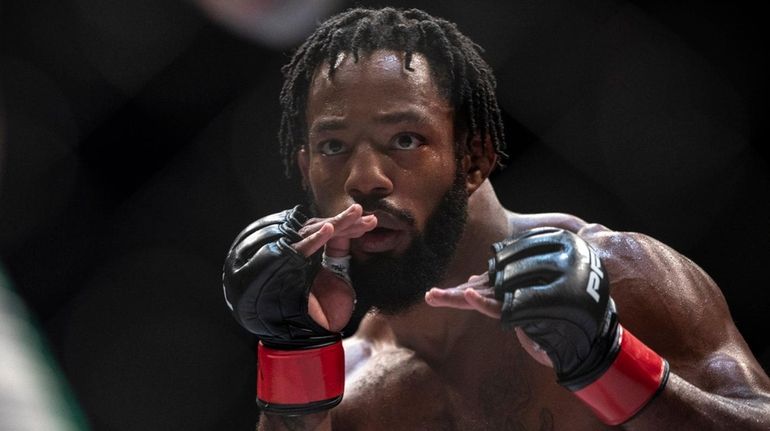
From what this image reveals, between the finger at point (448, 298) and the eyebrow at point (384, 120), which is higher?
the eyebrow at point (384, 120)

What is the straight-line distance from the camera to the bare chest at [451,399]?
5.39 feet

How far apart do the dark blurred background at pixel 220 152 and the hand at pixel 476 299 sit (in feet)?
3.48

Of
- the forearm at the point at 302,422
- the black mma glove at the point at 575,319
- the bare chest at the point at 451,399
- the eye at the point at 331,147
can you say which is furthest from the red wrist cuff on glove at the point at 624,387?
the eye at the point at 331,147

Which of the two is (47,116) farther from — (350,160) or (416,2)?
(350,160)

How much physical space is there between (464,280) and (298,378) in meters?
0.45

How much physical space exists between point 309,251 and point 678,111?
1.27 meters

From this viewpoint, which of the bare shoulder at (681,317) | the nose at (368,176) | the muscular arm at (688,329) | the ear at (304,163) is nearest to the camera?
the muscular arm at (688,329)

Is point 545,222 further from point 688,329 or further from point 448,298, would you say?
point 448,298

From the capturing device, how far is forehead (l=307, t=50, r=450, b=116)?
166 cm

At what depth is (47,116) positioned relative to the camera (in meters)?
2.77

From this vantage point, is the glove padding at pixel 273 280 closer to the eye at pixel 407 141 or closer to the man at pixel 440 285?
the man at pixel 440 285

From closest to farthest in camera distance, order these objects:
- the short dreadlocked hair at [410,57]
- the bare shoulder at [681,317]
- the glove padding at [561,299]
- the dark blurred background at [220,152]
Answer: the glove padding at [561,299] < the bare shoulder at [681,317] < the short dreadlocked hair at [410,57] < the dark blurred background at [220,152]

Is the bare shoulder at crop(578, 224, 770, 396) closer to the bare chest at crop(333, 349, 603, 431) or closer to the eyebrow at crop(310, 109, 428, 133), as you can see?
the bare chest at crop(333, 349, 603, 431)

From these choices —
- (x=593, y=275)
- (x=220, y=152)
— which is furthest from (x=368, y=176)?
(x=220, y=152)
